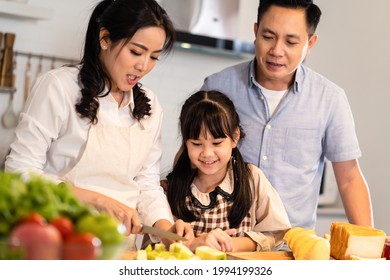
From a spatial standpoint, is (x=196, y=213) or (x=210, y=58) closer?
(x=196, y=213)

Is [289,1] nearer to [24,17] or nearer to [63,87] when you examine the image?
[63,87]

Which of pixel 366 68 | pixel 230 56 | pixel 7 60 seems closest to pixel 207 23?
pixel 230 56

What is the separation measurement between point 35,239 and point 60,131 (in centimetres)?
111

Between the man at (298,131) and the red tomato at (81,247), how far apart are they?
1500 millimetres

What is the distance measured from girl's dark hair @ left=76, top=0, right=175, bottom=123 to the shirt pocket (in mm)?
571

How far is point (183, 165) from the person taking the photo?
2.04 m

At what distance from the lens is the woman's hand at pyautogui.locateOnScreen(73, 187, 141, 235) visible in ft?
4.76

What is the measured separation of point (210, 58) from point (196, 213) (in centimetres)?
210

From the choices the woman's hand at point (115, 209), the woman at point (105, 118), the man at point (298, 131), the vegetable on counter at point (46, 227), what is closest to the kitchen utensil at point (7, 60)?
the man at point (298, 131)

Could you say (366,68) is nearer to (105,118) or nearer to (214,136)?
(214,136)

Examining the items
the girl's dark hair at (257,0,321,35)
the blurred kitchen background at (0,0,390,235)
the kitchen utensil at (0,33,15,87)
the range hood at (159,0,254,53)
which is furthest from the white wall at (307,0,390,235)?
the kitchen utensil at (0,33,15,87)
